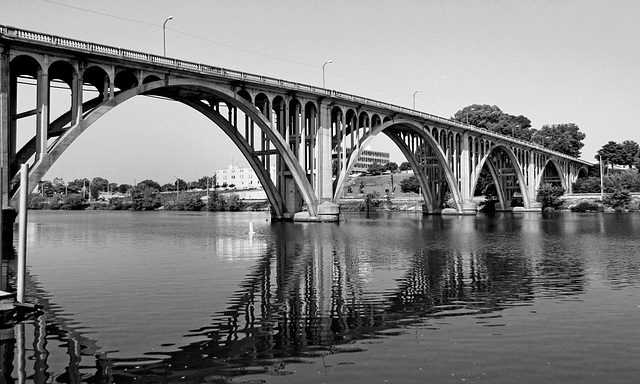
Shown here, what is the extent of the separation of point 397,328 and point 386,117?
228 ft

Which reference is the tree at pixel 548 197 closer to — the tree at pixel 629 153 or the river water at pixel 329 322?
the tree at pixel 629 153

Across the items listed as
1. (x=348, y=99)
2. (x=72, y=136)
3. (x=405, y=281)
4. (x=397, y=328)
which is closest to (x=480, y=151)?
(x=348, y=99)

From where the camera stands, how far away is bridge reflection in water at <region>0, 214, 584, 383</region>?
9.93m

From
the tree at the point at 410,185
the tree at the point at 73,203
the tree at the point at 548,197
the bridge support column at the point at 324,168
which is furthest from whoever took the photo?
the tree at the point at 73,203

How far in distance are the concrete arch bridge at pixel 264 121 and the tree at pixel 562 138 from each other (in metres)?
46.0

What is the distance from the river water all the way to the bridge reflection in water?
44 millimetres

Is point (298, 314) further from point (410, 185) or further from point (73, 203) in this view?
point (73, 203)

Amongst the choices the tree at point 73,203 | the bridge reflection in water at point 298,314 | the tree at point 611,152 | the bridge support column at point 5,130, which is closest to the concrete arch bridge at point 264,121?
the bridge support column at point 5,130

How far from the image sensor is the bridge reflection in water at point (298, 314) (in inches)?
391

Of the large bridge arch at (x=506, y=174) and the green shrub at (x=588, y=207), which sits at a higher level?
the large bridge arch at (x=506, y=174)

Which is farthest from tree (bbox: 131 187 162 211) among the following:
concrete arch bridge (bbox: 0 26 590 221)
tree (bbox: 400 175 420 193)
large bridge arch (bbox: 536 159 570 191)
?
large bridge arch (bbox: 536 159 570 191)

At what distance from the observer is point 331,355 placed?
1071 cm

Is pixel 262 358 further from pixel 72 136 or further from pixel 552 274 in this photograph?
pixel 72 136

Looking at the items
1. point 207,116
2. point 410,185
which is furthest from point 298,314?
point 410,185
